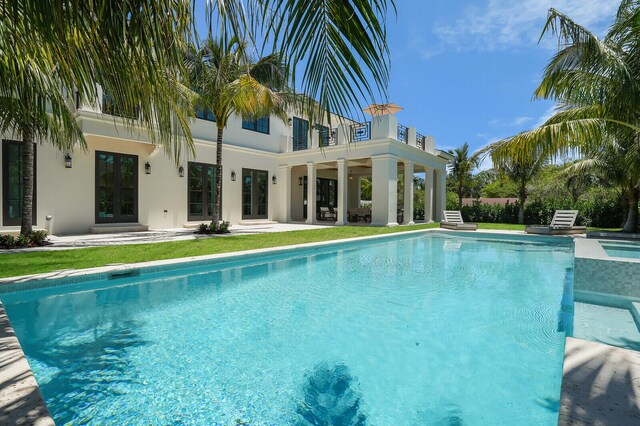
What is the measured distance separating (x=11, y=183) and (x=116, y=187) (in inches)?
119

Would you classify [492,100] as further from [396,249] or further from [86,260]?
[86,260]

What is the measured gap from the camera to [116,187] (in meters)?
13.0

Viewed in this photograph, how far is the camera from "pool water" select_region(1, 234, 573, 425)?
268 centimetres

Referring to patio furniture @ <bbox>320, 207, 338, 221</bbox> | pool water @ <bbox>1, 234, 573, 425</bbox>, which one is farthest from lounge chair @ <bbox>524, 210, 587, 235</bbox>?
patio furniture @ <bbox>320, 207, 338, 221</bbox>

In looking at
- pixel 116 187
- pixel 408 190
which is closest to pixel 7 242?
pixel 116 187

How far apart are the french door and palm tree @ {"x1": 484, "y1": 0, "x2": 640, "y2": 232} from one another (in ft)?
42.7

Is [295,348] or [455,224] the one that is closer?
[295,348]

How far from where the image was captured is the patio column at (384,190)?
16141 mm

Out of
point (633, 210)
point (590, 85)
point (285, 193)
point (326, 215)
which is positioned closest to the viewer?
point (590, 85)

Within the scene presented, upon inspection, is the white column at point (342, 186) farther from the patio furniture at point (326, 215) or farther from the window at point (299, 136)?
the patio furniture at point (326, 215)

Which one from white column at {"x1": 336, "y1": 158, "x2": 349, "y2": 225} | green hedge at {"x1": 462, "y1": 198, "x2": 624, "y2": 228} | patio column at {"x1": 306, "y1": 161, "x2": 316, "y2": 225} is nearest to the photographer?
white column at {"x1": 336, "y1": 158, "x2": 349, "y2": 225}

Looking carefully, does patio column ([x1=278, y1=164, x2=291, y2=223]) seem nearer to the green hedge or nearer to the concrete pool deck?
the green hedge

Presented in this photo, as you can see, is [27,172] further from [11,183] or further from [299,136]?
[299,136]

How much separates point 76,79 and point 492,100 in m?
22.2
